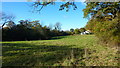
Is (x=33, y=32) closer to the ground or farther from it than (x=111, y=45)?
farther from it

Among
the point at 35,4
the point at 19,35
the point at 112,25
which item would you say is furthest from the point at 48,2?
the point at 19,35

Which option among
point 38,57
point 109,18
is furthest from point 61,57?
point 109,18

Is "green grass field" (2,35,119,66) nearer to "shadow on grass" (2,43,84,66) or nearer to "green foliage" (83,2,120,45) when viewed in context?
"shadow on grass" (2,43,84,66)

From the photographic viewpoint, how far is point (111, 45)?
7160mm

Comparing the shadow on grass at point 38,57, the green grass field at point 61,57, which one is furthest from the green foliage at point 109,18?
the shadow on grass at point 38,57

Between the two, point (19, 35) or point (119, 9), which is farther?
point (19, 35)

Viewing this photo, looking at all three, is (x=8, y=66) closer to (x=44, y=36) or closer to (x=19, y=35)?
(x=19, y=35)

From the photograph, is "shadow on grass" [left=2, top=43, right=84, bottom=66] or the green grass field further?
"shadow on grass" [left=2, top=43, right=84, bottom=66]

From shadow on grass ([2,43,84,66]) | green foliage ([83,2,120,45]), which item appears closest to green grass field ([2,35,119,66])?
shadow on grass ([2,43,84,66])

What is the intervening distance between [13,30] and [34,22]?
15.2 meters

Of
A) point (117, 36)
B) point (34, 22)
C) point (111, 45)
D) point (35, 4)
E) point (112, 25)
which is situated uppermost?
point (34, 22)

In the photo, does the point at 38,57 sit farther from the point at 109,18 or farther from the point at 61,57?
the point at 109,18

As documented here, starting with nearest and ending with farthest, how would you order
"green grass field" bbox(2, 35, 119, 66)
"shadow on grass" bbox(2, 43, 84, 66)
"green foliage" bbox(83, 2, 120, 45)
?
"green grass field" bbox(2, 35, 119, 66)
"shadow on grass" bbox(2, 43, 84, 66)
"green foliage" bbox(83, 2, 120, 45)

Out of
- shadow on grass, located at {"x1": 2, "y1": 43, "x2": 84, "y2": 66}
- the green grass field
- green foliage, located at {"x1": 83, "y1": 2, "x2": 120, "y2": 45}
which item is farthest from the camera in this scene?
green foliage, located at {"x1": 83, "y1": 2, "x2": 120, "y2": 45}
